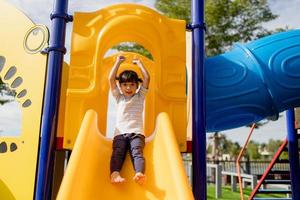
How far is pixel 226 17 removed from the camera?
53.8 feet

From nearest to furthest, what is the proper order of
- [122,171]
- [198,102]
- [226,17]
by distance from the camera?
[122,171] → [198,102] → [226,17]

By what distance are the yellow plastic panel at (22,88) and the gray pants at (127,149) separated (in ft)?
3.11

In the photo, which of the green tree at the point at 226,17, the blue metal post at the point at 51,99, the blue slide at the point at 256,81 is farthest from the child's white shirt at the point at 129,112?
the green tree at the point at 226,17

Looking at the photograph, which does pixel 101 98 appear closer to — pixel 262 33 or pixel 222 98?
pixel 222 98

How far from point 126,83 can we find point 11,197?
1733 millimetres

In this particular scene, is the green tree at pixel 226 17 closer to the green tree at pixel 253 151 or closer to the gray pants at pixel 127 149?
the gray pants at pixel 127 149

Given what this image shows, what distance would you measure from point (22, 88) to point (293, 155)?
4326 millimetres

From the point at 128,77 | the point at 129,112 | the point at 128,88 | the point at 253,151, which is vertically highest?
the point at 253,151

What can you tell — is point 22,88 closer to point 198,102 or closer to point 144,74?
point 144,74

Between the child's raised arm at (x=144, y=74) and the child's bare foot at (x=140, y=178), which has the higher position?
the child's raised arm at (x=144, y=74)

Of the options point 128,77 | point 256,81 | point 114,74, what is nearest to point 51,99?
point 114,74

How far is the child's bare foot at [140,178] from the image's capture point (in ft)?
9.32

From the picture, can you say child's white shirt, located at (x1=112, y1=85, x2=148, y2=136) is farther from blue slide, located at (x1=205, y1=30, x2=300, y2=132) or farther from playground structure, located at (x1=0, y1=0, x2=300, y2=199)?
blue slide, located at (x1=205, y1=30, x2=300, y2=132)

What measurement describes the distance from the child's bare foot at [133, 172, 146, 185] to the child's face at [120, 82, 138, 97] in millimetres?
1039
